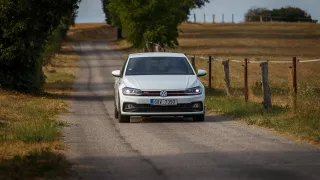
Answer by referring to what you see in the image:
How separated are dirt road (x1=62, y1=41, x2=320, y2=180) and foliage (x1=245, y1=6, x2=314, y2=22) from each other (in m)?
108

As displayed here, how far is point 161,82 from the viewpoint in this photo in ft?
60.4

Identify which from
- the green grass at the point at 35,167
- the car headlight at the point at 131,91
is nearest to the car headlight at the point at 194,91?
the car headlight at the point at 131,91

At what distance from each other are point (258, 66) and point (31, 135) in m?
34.9

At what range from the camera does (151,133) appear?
1591cm

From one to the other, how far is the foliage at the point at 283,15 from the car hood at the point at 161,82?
10817 cm

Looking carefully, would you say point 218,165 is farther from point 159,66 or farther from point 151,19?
point 151,19

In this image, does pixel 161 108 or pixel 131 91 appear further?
pixel 131 91

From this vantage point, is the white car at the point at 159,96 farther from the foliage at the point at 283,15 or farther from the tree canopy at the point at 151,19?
the foliage at the point at 283,15

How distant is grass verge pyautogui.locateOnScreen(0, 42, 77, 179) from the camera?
10453 millimetres

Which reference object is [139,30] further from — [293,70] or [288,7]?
[288,7]

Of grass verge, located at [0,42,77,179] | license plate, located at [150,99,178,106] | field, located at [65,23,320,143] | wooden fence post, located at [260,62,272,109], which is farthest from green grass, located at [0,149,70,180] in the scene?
wooden fence post, located at [260,62,272,109]

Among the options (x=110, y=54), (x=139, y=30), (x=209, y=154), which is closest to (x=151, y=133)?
(x=209, y=154)

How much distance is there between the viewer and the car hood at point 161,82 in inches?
717

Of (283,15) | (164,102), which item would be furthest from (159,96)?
(283,15)
